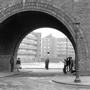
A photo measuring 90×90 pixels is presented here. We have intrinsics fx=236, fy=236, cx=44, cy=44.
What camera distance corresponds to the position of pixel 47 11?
744 inches

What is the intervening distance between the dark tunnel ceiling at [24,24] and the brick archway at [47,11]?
2.76 feet

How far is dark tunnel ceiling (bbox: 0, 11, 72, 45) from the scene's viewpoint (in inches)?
841

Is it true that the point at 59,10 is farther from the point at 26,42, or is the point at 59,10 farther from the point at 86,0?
the point at 26,42

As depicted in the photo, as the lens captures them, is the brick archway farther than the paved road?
Yes

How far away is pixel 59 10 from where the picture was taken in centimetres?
1892

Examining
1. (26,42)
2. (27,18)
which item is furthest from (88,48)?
(26,42)

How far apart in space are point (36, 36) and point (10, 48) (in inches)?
4074

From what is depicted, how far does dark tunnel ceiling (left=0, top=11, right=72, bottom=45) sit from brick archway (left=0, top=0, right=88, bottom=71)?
0.84 metres

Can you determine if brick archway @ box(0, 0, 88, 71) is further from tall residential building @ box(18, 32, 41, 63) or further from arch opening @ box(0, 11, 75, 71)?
tall residential building @ box(18, 32, 41, 63)

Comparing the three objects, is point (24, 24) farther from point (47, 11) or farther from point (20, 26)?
point (47, 11)

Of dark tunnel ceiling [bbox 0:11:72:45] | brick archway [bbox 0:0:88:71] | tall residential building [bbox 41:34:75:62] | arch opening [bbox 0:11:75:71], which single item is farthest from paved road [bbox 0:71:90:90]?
tall residential building [bbox 41:34:75:62]

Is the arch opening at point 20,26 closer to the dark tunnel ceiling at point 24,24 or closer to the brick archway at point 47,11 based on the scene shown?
the dark tunnel ceiling at point 24,24

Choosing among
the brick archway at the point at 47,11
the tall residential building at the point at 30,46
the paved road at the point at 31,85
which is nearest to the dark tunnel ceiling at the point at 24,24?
the brick archway at the point at 47,11

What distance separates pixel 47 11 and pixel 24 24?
6230 mm
